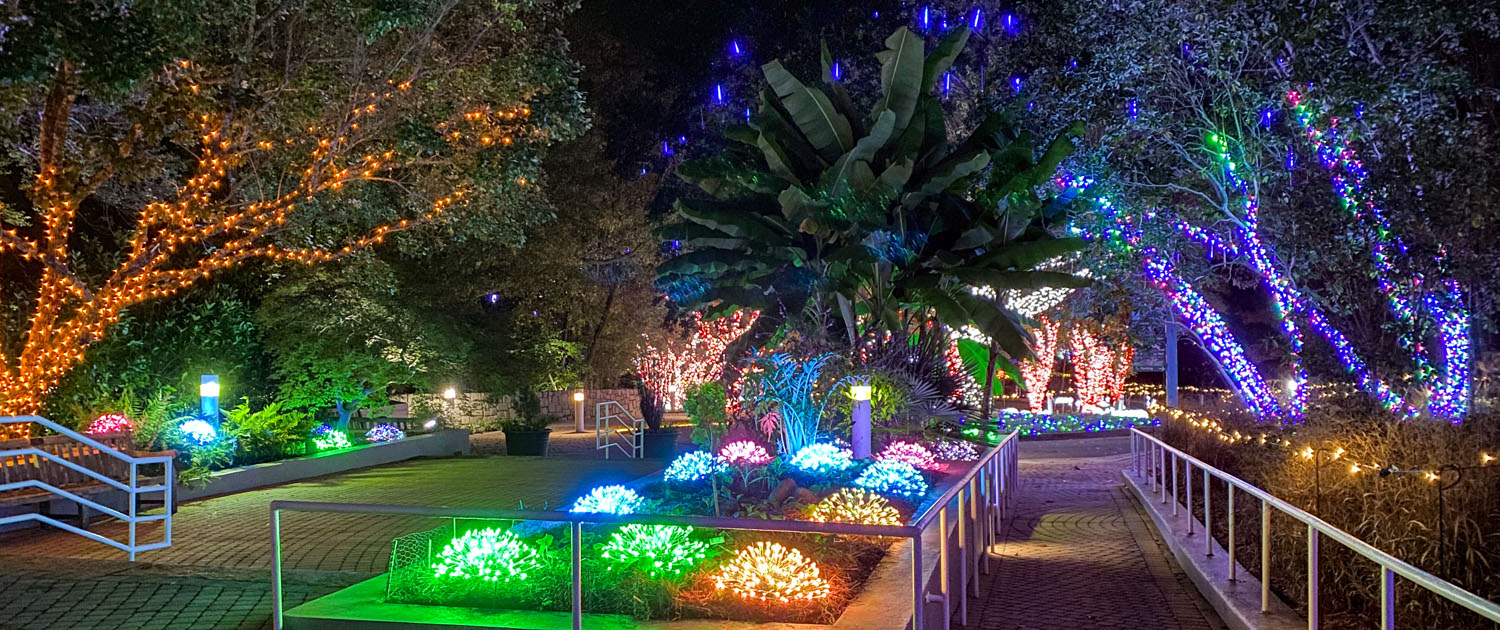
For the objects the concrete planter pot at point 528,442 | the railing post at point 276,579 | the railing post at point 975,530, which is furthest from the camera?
Answer: the concrete planter pot at point 528,442

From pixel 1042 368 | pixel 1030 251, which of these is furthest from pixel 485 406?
pixel 1030 251

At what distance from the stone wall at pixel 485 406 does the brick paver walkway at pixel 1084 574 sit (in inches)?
671

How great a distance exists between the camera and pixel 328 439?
20.3m

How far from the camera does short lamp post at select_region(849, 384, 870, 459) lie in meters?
13.2

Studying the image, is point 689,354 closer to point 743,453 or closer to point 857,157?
point 857,157

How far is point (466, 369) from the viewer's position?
27.4 metres

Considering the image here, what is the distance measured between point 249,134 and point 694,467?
8.06 metres

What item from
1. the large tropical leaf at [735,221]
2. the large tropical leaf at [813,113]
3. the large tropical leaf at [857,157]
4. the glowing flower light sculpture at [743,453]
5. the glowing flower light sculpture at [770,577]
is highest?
the large tropical leaf at [813,113]

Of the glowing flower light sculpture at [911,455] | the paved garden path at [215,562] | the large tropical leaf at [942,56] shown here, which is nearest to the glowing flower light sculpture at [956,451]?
the glowing flower light sculpture at [911,455]

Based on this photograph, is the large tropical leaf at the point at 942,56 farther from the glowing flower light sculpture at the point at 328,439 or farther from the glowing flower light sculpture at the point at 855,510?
the glowing flower light sculpture at the point at 328,439

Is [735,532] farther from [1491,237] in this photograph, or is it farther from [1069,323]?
[1069,323]

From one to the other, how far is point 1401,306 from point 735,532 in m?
11.4

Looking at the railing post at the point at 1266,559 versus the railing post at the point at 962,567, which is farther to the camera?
the railing post at the point at 962,567

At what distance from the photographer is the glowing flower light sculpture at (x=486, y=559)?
23.2ft
